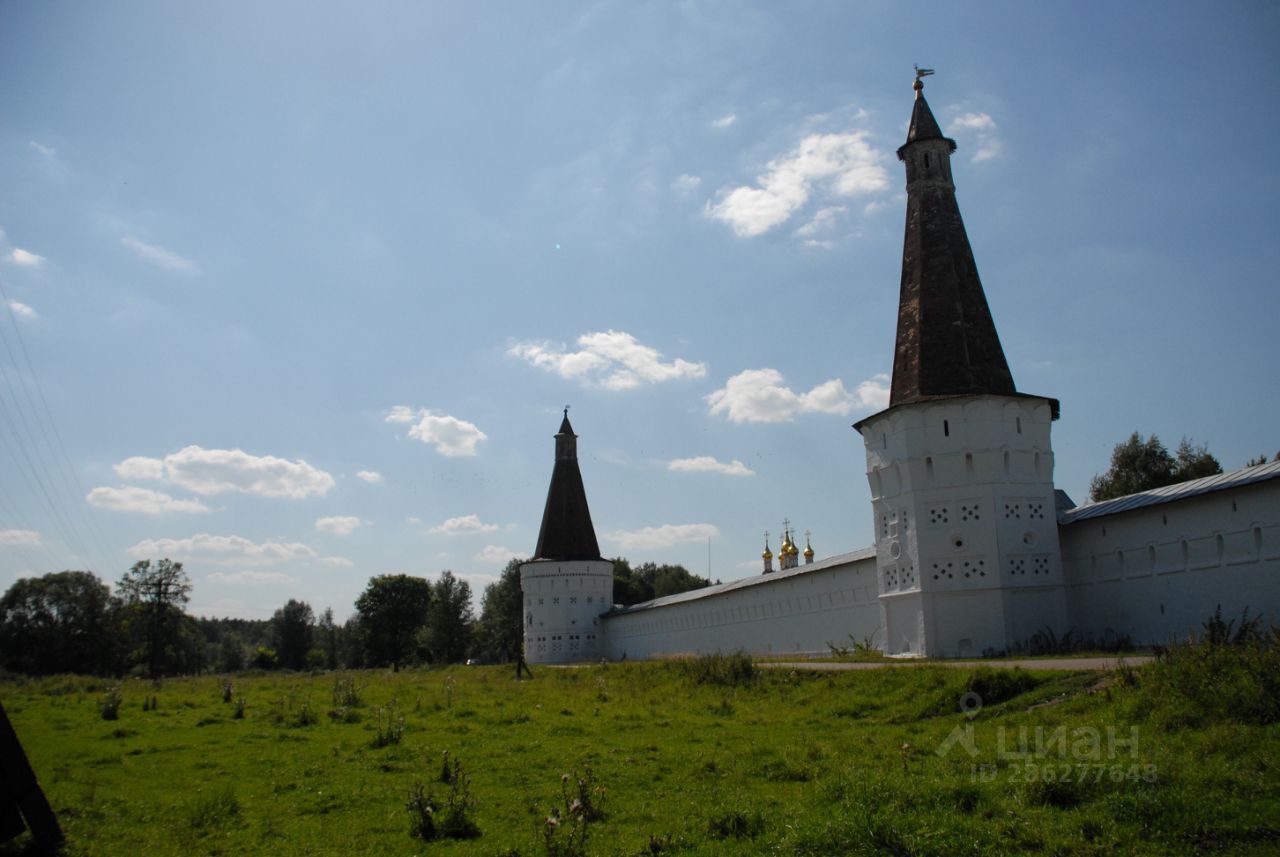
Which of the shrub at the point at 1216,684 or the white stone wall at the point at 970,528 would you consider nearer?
the shrub at the point at 1216,684

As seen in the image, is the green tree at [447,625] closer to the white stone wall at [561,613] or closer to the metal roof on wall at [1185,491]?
the white stone wall at [561,613]

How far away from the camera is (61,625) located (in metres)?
50.7

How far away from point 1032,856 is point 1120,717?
4.22 m

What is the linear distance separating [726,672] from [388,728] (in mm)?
7894

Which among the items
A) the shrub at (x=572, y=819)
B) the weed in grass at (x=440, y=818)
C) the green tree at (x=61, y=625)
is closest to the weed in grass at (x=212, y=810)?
the weed in grass at (x=440, y=818)

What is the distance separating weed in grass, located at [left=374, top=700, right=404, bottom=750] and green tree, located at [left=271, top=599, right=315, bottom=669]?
67355 mm

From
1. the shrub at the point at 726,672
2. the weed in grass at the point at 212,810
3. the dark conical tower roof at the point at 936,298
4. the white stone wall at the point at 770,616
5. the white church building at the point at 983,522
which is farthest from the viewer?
the white stone wall at the point at 770,616

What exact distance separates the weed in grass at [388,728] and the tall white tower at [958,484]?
12045 mm

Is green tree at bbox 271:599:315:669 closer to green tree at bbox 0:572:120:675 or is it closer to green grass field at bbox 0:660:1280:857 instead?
green tree at bbox 0:572:120:675

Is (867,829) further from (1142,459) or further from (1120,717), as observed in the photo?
(1142,459)

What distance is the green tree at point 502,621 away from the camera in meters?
65.8

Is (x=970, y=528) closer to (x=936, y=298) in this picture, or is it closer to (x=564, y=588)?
(x=936, y=298)

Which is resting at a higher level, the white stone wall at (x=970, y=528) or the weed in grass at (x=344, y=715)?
the white stone wall at (x=970, y=528)

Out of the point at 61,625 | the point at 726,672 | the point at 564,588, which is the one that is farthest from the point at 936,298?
the point at 61,625
